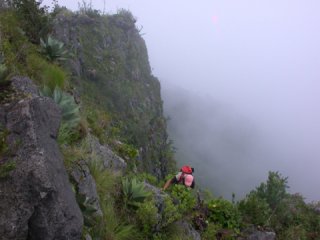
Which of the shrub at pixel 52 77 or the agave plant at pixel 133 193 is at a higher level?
the shrub at pixel 52 77

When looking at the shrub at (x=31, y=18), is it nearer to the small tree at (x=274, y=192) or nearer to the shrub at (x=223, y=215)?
the shrub at (x=223, y=215)

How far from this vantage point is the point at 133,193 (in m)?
6.55

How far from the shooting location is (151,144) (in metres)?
32.4

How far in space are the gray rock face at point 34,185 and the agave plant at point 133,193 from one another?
94.7 inches

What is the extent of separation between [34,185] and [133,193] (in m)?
3.09

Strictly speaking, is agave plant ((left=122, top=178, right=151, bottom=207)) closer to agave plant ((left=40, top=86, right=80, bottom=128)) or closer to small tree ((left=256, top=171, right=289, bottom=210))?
agave plant ((left=40, top=86, right=80, bottom=128))

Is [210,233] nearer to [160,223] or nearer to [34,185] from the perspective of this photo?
[160,223]

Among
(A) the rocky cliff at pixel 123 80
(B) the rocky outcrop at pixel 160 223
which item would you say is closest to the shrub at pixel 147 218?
(B) the rocky outcrop at pixel 160 223

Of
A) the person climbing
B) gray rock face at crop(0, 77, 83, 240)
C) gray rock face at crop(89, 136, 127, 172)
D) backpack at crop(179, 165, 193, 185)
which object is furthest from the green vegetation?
backpack at crop(179, 165, 193, 185)

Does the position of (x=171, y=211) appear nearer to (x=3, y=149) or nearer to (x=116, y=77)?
(x=3, y=149)

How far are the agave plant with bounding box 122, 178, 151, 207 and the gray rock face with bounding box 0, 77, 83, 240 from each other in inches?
94.7

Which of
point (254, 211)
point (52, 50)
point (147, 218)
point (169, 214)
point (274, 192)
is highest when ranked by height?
point (52, 50)

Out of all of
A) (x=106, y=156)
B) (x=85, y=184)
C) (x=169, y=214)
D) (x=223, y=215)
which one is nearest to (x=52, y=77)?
(x=106, y=156)

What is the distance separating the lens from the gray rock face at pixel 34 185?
3516 mm
